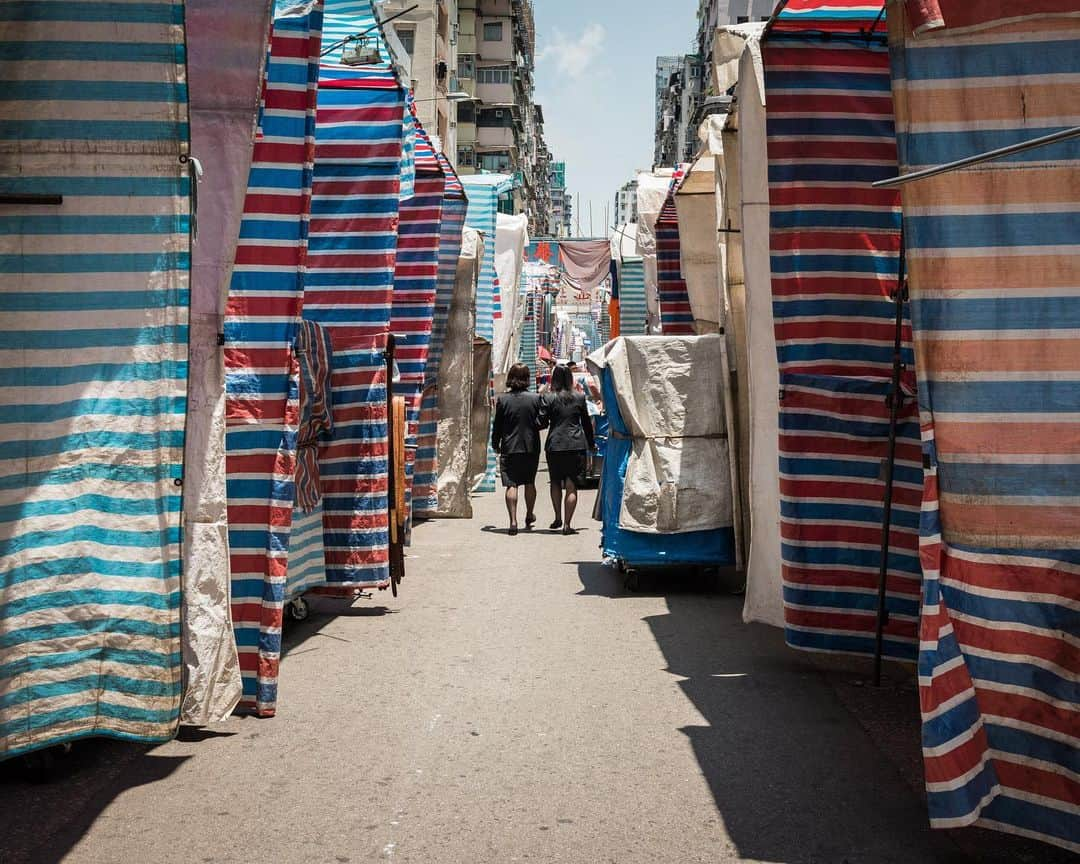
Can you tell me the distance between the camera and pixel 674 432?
912cm

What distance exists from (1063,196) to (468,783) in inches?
120

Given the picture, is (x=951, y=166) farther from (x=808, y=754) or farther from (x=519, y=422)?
(x=519, y=422)

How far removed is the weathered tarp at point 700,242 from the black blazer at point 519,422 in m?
2.88

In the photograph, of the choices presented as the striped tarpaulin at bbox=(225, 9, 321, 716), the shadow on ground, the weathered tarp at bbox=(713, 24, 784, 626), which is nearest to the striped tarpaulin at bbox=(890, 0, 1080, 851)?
the shadow on ground

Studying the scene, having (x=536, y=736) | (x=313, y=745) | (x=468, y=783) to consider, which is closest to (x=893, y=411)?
(x=536, y=736)

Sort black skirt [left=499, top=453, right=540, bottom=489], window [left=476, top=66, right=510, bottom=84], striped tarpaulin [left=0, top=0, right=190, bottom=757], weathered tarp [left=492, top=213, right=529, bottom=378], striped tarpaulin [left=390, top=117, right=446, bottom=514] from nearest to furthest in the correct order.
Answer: striped tarpaulin [left=0, top=0, right=190, bottom=757], striped tarpaulin [left=390, top=117, right=446, bottom=514], black skirt [left=499, top=453, right=540, bottom=489], weathered tarp [left=492, top=213, right=529, bottom=378], window [left=476, top=66, right=510, bottom=84]

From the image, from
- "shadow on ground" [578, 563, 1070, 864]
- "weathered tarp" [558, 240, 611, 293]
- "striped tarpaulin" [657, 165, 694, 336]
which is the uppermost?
"weathered tarp" [558, 240, 611, 293]

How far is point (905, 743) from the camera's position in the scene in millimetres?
5305

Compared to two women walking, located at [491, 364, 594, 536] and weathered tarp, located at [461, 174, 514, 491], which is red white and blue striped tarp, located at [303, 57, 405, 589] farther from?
weathered tarp, located at [461, 174, 514, 491]

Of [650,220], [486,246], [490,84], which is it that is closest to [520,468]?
[486,246]

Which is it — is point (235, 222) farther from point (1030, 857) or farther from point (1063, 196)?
point (1030, 857)

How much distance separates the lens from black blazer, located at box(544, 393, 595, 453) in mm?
13039

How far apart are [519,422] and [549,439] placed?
1.46 ft

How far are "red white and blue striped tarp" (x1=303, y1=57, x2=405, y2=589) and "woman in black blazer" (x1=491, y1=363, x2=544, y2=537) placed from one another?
Result: 194 inches
